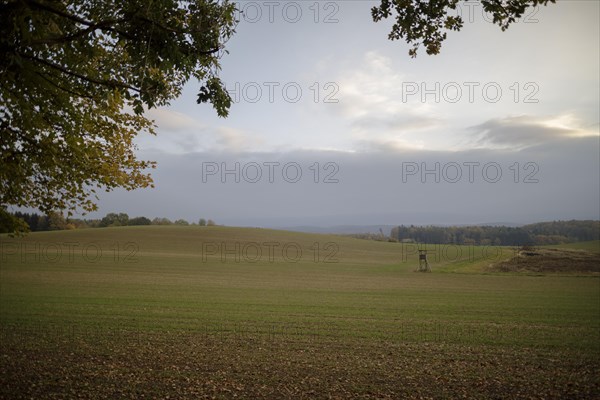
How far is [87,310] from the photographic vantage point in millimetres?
16922

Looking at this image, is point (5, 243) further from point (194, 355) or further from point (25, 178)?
point (194, 355)

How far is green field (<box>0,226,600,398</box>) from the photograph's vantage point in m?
8.52

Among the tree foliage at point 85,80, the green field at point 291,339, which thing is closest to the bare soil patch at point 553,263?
the green field at point 291,339

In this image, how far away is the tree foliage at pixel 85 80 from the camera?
6980mm

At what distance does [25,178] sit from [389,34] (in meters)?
11.5

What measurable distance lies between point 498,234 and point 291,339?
8104cm

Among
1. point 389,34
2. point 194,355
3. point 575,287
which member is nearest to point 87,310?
point 194,355

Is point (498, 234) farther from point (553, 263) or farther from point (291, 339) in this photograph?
point (291, 339)

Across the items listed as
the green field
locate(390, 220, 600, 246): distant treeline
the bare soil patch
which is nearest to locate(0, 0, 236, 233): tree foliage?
the green field

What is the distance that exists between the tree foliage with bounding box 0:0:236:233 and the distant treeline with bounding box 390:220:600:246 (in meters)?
75.3

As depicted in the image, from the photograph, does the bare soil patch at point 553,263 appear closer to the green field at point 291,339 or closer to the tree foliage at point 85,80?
the green field at point 291,339

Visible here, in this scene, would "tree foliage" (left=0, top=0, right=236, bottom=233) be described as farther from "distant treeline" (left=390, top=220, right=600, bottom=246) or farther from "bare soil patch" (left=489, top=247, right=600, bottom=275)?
"distant treeline" (left=390, top=220, right=600, bottom=246)

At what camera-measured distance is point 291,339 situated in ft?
41.4

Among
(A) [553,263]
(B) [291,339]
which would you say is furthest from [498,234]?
(B) [291,339]
